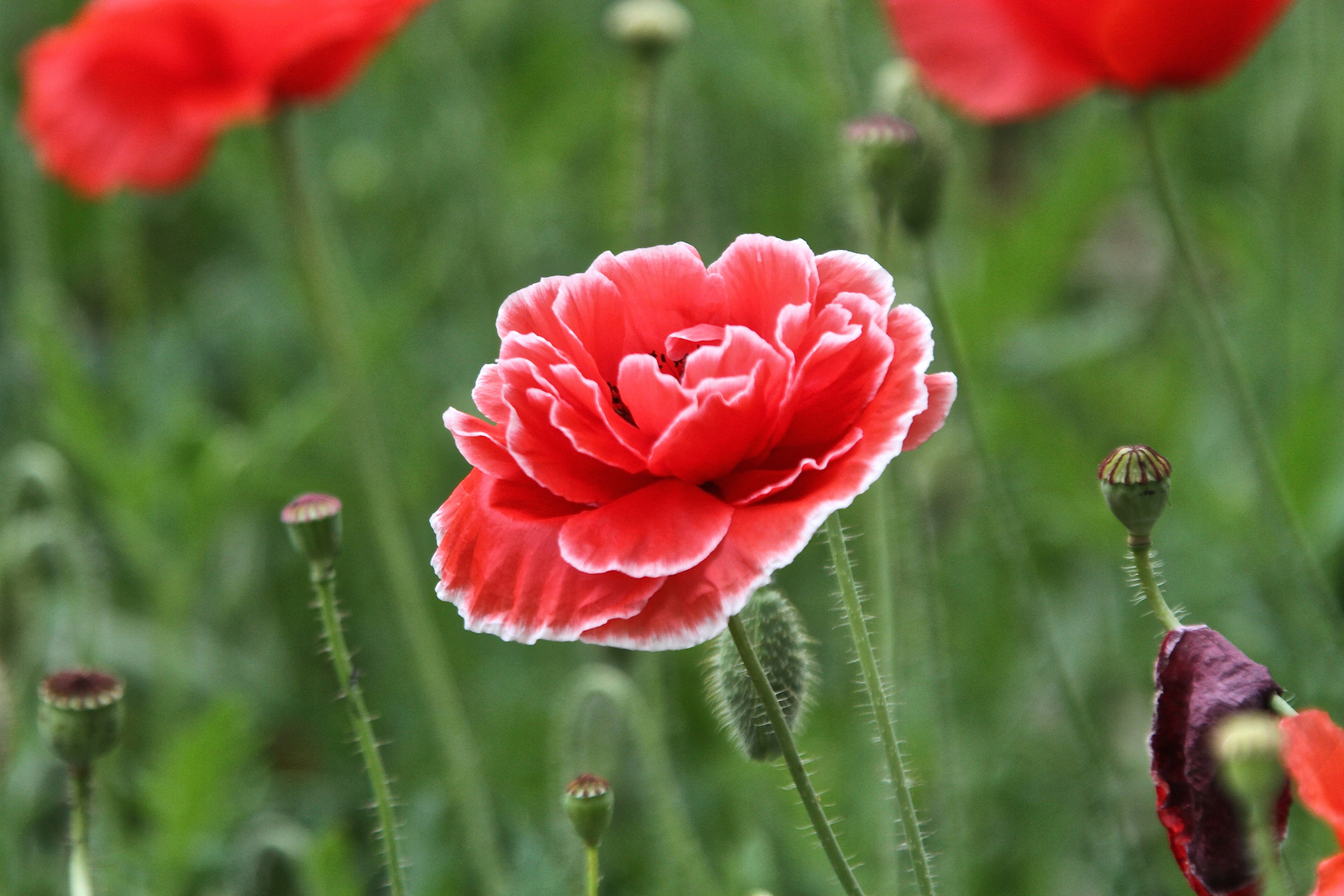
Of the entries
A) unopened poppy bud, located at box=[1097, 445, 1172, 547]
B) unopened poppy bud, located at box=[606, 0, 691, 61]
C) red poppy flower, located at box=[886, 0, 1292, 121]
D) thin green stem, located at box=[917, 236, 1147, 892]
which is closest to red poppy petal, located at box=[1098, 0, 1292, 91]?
red poppy flower, located at box=[886, 0, 1292, 121]

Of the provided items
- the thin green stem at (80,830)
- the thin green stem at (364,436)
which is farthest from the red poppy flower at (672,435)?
the thin green stem at (364,436)

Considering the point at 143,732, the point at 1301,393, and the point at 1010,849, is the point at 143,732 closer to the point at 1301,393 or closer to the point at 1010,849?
the point at 1010,849

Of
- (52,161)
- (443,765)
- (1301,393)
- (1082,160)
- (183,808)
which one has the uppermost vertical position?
(52,161)

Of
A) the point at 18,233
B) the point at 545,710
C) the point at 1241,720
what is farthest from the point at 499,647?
the point at 1241,720

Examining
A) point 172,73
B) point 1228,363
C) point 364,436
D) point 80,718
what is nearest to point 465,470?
point 364,436

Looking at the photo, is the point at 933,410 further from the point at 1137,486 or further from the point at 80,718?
the point at 80,718

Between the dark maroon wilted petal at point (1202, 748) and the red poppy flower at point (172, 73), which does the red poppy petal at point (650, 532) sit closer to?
the dark maroon wilted petal at point (1202, 748)
